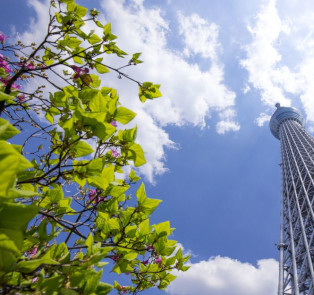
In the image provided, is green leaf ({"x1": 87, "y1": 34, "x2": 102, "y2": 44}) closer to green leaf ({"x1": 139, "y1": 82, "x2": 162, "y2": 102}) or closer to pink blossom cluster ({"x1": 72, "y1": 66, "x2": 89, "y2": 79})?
pink blossom cluster ({"x1": 72, "y1": 66, "x2": 89, "y2": 79})

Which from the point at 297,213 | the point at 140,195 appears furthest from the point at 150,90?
the point at 297,213

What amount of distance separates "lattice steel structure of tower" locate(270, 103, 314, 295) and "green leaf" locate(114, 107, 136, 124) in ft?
76.9

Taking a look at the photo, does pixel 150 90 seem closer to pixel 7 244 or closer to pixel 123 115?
pixel 123 115

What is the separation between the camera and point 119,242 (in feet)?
3.93

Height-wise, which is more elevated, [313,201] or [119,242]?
[313,201]

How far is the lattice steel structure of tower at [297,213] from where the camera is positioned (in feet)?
70.5

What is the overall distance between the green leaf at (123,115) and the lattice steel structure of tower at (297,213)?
76.9 ft

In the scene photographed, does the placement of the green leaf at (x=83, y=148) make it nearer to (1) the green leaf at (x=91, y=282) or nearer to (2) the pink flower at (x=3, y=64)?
(1) the green leaf at (x=91, y=282)

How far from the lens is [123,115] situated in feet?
3.30

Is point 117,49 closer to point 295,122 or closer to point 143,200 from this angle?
point 143,200

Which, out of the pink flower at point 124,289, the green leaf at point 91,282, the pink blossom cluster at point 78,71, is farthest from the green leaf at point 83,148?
the pink flower at point 124,289

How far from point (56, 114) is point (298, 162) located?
128 ft

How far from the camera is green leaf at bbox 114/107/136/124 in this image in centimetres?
99

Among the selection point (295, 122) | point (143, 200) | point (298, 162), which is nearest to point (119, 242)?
point (143, 200)
